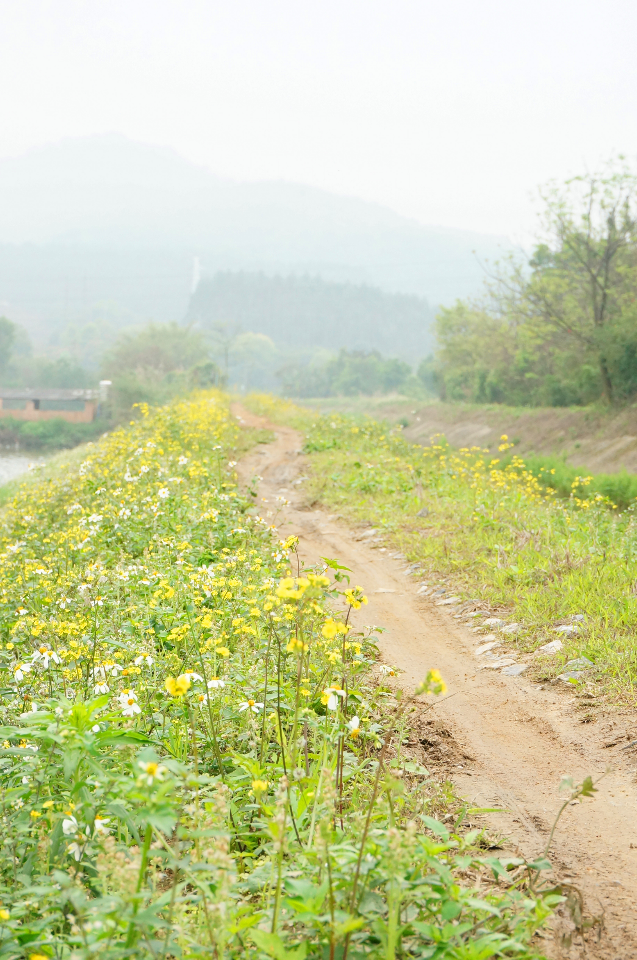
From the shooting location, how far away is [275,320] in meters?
154

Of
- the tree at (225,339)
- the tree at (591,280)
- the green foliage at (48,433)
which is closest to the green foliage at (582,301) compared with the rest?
the tree at (591,280)

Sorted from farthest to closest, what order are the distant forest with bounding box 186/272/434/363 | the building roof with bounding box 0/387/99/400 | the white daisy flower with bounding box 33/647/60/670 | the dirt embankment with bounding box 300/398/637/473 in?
the distant forest with bounding box 186/272/434/363 < the building roof with bounding box 0/387/99/400 < the dirt embankment with bounding box 300/398/637/473 < the white daisy flower with bounding box 33/647/60/670

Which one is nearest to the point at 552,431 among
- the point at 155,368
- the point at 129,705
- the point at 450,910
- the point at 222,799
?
the point at 129,705

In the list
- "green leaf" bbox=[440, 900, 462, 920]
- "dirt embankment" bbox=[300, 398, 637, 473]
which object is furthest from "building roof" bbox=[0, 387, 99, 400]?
"green leaf" bbox=[440, 900, 462, 920]

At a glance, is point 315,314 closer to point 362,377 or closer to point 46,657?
point 362,377

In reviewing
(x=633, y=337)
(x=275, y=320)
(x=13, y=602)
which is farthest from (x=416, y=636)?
(x=275, y=320)

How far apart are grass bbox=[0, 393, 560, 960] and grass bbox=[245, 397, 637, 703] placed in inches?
49.1

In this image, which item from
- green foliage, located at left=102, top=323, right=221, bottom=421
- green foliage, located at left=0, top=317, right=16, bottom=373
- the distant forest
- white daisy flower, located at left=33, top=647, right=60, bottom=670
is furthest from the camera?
the distant forest

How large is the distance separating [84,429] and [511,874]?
47591mm

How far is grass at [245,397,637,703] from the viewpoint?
467 cm

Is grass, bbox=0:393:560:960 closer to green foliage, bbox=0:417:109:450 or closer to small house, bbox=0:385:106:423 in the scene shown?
green foliage, bbox=0:417:109:450

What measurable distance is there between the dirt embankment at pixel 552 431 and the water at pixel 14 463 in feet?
41.4

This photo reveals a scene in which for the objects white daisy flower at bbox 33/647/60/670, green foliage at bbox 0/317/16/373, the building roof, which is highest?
green foliage at bbox 0/317/16/373

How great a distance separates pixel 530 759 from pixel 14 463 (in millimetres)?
36038
